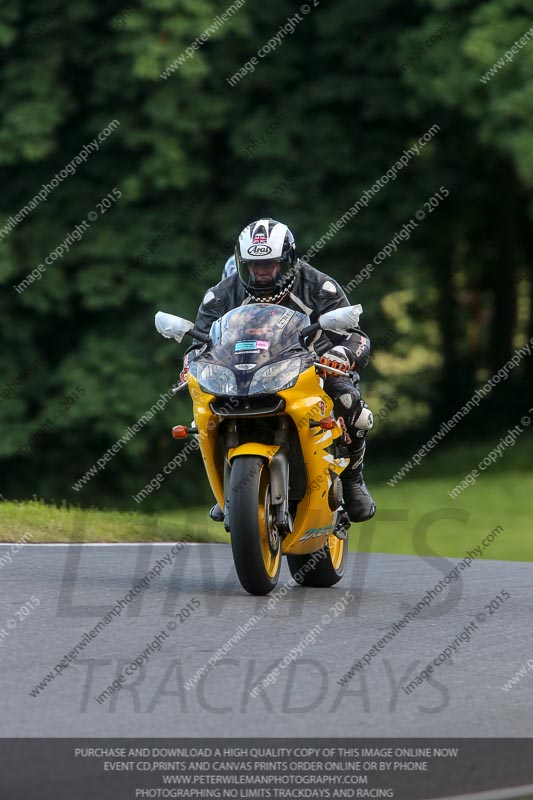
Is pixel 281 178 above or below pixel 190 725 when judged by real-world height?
below

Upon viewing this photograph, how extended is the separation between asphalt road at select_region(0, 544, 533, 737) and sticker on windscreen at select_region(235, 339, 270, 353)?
1.36 metres

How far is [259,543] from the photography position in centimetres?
744

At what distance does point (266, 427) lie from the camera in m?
7.92

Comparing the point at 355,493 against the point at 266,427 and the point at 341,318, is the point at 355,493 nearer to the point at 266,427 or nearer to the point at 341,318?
the point at 266,427

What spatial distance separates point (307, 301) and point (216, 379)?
95 cm

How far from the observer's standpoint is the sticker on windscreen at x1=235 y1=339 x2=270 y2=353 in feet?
25.7

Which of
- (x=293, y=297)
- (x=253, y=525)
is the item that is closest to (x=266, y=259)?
(x=293, y=297)

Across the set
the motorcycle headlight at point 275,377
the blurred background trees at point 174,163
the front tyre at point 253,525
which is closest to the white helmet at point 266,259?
the motorcycle headlight at point 275,377

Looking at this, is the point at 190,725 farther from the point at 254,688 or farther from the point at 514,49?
the point at 514,49

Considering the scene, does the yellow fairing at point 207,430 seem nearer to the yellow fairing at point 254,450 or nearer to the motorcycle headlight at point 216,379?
the motorcycle headlight at point 216,379

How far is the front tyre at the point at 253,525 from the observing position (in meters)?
7.33
